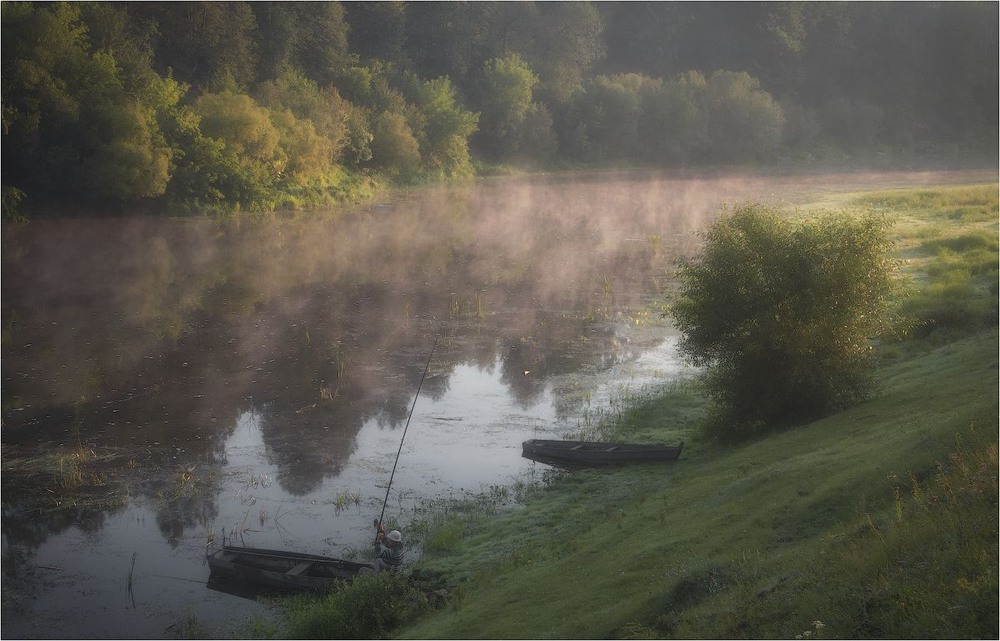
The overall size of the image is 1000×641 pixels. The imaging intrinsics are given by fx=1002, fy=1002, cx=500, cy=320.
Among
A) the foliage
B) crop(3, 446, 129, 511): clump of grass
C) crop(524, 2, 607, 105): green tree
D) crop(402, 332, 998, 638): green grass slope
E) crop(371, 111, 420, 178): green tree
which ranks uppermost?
crop(524, 2, 607, 105): green tree

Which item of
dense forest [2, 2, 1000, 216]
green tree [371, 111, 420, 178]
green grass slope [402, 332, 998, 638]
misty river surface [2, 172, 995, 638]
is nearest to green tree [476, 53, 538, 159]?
dense forest [2, 2, 1000, 216]

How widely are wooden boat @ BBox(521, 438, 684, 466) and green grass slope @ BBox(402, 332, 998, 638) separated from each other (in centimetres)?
42

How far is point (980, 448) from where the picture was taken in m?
12.0

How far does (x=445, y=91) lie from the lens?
292 ft

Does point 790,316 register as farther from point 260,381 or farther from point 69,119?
point 69,119

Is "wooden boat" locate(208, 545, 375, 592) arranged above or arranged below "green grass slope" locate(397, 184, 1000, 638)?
below

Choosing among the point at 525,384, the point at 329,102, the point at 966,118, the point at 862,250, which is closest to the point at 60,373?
the point at 525,384

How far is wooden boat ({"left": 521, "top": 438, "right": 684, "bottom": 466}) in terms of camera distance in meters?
19.5

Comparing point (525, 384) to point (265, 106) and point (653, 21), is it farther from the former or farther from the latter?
point (653, 21)

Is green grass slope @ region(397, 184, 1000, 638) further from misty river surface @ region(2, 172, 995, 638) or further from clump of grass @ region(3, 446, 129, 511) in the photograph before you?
clump of grass @ region(3, 446, 129, 511)

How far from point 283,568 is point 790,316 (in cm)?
1081

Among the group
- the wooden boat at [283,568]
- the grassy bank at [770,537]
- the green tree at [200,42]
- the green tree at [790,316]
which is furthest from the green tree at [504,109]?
the wooden boat at [283,568]

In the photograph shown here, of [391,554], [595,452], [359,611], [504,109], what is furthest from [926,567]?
[504,109]

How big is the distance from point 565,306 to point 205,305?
12876 millimetres
